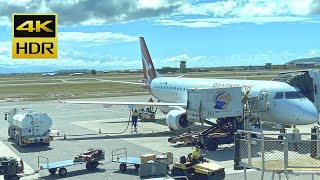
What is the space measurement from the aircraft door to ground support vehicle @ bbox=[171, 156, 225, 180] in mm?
10351

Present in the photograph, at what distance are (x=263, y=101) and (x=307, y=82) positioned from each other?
4480 mm

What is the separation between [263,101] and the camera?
29859 mm

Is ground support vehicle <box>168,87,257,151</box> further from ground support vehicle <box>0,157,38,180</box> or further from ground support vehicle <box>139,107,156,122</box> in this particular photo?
ground support vehicle <box>139,107,156,122</box>

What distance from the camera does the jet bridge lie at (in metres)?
31.9

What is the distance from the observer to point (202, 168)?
19.1 meters

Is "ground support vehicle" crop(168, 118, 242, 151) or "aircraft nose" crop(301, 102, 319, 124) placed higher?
"aircraft nose" crop(301, 102, 319, 124)

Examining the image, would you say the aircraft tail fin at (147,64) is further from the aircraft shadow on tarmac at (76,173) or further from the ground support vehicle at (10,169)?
the ground support vehicle at (10,169)

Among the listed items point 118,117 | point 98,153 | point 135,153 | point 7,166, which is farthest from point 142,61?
point 7,166

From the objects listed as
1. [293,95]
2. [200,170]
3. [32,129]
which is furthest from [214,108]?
[32,129]

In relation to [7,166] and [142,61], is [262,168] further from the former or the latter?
[142,61]

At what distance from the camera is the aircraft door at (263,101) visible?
29641 mm

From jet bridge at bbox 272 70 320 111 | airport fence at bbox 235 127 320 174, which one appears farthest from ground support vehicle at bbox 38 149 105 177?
jet bridge at bbox 272 70 320 111

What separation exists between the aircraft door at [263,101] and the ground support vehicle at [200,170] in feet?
34.0

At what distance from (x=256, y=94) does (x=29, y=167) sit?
15.1 metres
